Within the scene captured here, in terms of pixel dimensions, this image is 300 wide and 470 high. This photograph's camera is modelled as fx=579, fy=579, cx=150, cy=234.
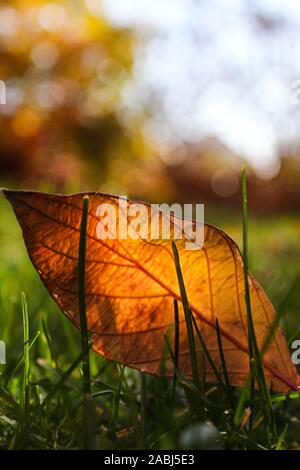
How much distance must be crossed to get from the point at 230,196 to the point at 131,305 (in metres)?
10.4

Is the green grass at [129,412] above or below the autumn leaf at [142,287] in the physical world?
below

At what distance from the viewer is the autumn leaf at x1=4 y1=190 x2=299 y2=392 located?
0.38 meters

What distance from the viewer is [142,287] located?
1.32 ft

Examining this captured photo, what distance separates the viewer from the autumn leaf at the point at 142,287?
0.38 meters

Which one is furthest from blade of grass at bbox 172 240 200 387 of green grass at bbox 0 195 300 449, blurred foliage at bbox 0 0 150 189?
blurred foliage at bbox 0 0 150 189

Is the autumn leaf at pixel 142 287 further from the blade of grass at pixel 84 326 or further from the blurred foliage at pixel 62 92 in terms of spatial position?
the blurred foliage at pixel 62 92

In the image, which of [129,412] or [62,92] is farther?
[62,92]

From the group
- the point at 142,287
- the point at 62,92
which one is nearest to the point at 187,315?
the point at 142,287

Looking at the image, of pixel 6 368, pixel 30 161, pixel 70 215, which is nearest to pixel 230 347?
pixel 70 215

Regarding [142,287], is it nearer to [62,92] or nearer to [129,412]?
[129,412]

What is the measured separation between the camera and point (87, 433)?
1.15ft

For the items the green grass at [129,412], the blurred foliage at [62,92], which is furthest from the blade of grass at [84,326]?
the blurred foliage at [62,92]
